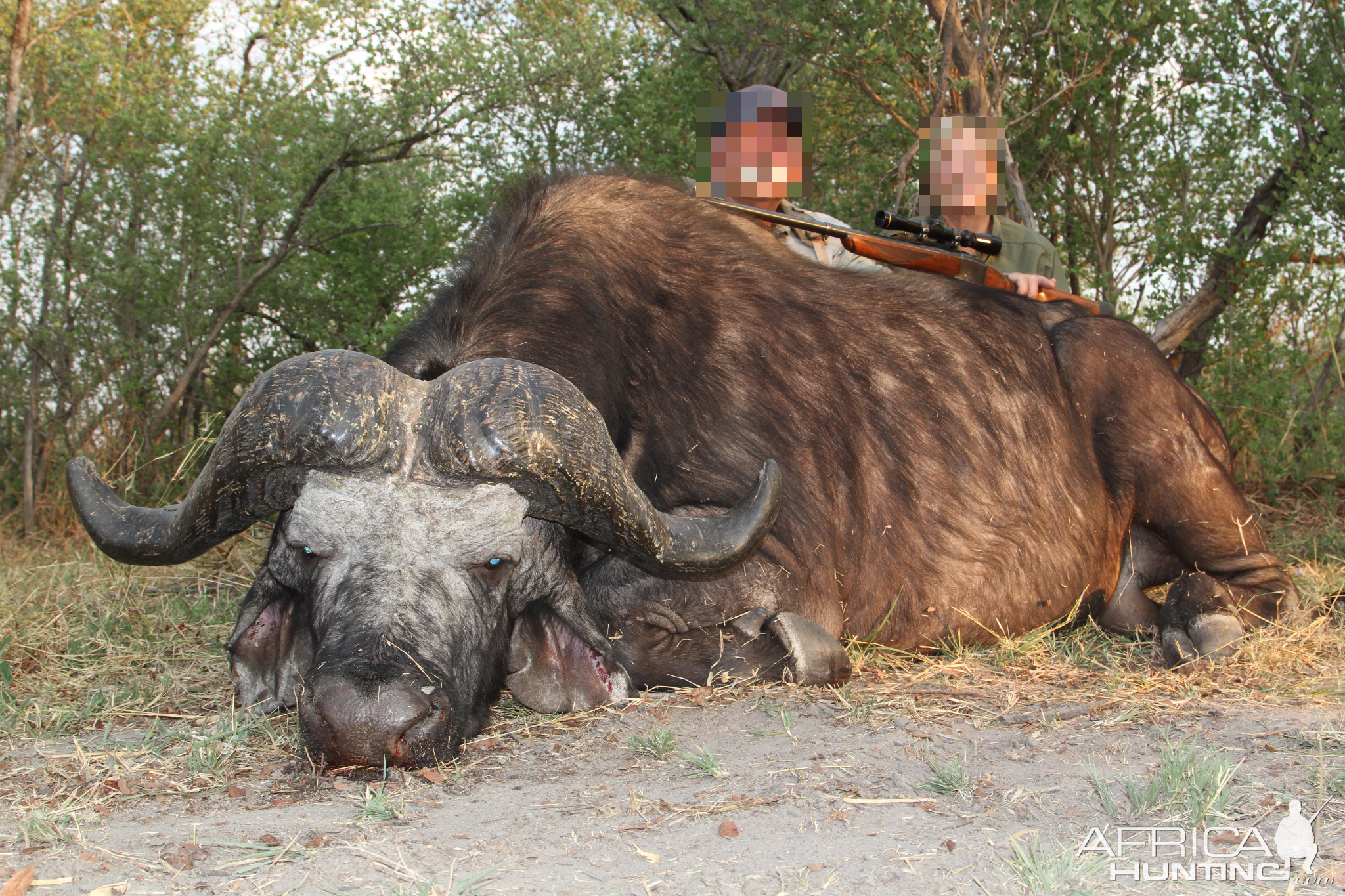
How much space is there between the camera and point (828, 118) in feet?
37.2

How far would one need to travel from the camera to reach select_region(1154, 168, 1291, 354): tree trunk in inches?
282

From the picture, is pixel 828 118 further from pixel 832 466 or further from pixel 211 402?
pixel 832 466

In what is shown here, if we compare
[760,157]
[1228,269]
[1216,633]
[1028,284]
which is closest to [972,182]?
[1028,284]

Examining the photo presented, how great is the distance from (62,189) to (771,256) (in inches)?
226

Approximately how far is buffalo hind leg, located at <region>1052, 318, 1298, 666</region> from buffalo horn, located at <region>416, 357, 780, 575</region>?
2.24 m

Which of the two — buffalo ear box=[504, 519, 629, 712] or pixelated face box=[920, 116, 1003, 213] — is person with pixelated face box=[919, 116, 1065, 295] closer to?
pixelated face box=[920, 116, 1003, 213]

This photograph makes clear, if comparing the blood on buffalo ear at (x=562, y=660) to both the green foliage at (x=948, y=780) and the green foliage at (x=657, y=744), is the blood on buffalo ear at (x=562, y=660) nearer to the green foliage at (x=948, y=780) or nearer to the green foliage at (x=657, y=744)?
the green foliage at (x=657, y=744)

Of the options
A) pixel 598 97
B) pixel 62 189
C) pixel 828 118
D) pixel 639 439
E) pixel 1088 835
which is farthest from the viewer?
pixel 828 118

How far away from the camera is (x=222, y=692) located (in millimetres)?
3869

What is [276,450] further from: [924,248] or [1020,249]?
[1020,249]

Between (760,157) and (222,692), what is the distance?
13.4ft

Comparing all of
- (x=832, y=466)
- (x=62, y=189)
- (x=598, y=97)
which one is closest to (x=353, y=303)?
(x=62, y=189)

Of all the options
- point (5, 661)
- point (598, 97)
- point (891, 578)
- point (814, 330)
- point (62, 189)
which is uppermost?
point (598, 97)

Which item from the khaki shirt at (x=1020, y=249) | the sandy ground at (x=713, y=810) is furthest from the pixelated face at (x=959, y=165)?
the sandy ground at (x=713, y=810)
